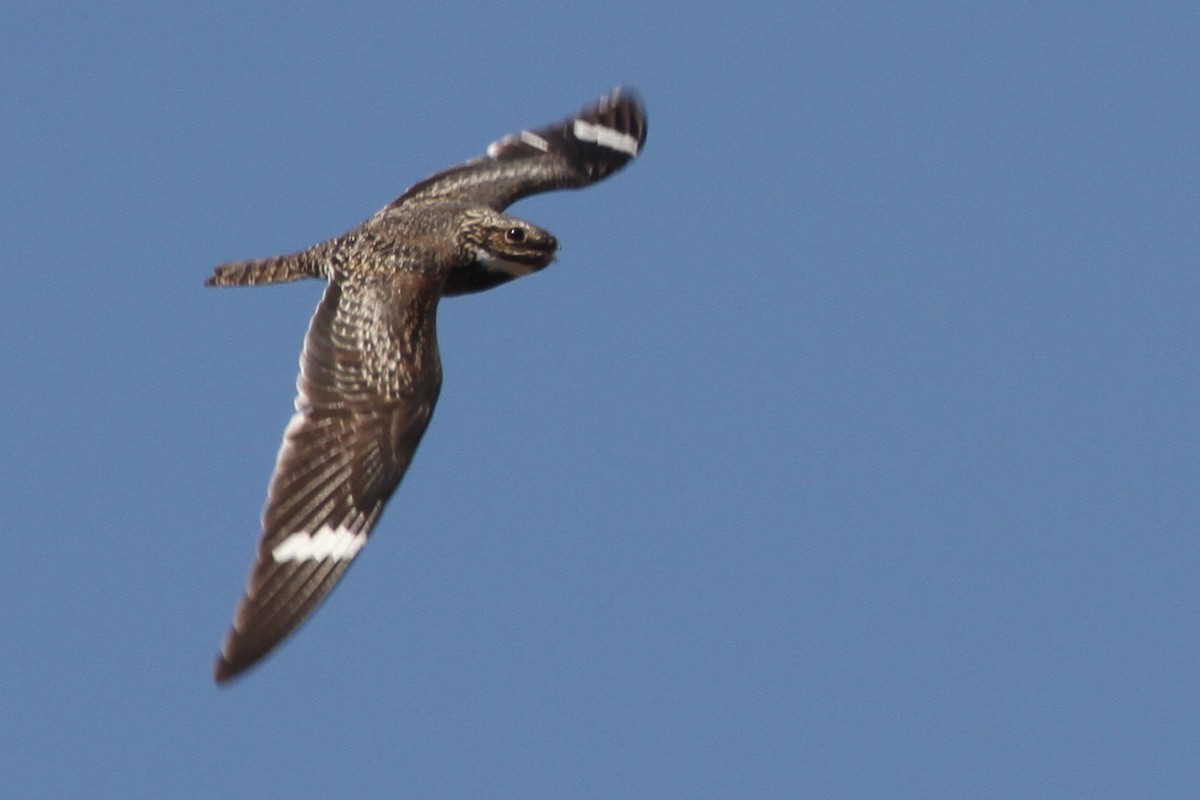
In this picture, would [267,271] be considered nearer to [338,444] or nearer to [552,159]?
[338,444]

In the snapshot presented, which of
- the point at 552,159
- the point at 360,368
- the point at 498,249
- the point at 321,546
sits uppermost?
the point at 552,159

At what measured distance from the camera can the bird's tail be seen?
46.5 ft

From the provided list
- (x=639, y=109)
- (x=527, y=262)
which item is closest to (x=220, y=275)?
(x=527, y=262)

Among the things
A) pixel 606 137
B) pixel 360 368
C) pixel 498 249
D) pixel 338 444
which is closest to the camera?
pixel 338 444

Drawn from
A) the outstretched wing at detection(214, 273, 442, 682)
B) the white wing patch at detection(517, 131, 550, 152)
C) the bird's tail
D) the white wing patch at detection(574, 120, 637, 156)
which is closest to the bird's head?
the outstretched wing at detection(214, 273, 442, 682)

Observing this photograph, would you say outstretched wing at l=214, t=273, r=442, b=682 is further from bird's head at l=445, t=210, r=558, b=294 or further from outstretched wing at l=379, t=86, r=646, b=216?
outstretched wing at l=379, t=86, r=646, b=216

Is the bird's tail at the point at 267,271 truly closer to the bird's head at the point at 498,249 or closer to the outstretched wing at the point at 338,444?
the outstretched wing at the point at 338,444

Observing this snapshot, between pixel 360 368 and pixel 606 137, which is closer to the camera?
pixel 360 368

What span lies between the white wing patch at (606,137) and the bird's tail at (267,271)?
3363mm

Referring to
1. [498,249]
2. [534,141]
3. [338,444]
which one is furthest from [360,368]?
[534,141]

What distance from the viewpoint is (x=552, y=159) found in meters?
16.5

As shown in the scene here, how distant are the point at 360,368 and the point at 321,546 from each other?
1.37m

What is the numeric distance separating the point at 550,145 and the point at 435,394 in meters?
4.13

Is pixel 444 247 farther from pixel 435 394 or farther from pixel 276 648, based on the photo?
pixel 276 648
